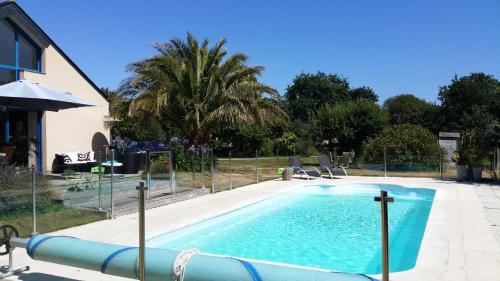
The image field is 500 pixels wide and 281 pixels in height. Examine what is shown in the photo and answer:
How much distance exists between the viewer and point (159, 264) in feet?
14.3

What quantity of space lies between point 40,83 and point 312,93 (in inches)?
1848

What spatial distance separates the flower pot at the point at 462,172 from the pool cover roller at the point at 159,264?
14882 millimetres

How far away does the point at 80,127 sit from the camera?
56.0 feet

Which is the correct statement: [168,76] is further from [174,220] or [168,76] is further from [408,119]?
[408,119]

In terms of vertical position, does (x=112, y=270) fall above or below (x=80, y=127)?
below

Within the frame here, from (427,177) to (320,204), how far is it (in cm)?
798

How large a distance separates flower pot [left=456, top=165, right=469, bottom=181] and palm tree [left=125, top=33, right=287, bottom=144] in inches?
303

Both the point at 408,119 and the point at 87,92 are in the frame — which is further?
the point at 408,119

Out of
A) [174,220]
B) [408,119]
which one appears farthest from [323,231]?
[408,119]

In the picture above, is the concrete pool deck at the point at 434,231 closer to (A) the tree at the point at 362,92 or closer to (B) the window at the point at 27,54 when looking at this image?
(B) the window at the point at 27,54

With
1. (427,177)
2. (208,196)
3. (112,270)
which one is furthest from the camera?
(427,177)

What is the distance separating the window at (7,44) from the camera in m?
14.2

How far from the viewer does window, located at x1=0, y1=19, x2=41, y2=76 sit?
46.7 ft

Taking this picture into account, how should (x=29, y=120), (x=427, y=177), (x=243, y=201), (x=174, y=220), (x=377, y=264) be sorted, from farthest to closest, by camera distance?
1. (x=427, y=177)
2. (x=29, y=120)
3. (x=243, y=201)
4. (x=174, y=220)
5. (x=377, y=264)
